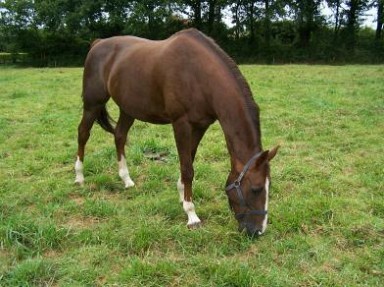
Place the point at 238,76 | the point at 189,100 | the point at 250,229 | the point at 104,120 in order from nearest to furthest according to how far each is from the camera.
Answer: the point at 250,229
the point at 238,76
the point at 189,100
the point at 104,120

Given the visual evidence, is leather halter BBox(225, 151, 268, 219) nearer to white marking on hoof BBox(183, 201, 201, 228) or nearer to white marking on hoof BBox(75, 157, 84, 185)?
white marking on hoof BBox(183, 201, 201, 228)

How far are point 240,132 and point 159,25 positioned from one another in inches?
1086

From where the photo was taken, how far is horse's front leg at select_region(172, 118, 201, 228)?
4.29 metres

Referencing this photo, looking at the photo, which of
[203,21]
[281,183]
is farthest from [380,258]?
[203,21]

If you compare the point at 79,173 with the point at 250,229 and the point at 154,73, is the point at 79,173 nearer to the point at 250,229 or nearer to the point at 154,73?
the point at 154,73

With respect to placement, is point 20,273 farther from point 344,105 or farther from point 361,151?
point 344,105

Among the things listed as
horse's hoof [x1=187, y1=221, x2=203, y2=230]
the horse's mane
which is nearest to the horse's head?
the horse's mane

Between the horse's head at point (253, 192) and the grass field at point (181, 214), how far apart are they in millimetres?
195

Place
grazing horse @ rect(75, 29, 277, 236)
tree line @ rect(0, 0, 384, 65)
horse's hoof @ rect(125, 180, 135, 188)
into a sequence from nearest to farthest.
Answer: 1. grazing horse @ rect(75, 29, 277, 236)
2. horse's hoof @ rect(125, 180, 135, 188)
3. tree line @ rect(0, 0, 384, 65)

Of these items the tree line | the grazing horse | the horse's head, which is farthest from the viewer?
the tree line

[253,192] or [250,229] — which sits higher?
[253,192]

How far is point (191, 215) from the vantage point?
4.34 metres

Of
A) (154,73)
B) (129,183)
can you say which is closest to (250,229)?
(154,73)

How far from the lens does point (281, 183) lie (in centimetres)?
535
